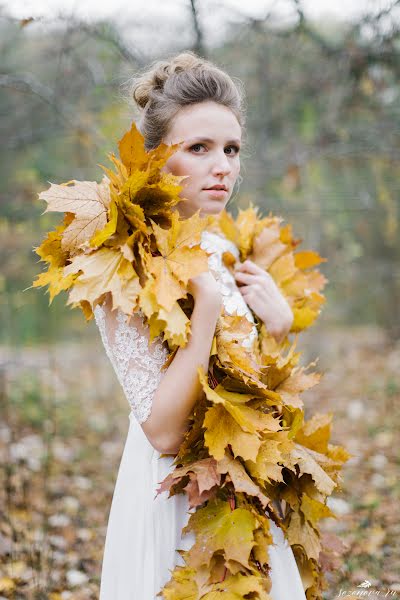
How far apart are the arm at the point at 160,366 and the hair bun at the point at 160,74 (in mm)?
864

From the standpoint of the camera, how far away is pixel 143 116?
2.08m

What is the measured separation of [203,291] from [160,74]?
3.12 feet

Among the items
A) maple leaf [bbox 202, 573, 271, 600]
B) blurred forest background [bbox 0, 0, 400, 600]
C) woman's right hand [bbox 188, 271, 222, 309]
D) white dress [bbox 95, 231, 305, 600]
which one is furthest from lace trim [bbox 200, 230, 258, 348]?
maple leaf [bbox 202, 573, 271, 600]

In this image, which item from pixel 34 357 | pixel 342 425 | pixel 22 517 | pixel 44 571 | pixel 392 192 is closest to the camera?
pixel 44 571

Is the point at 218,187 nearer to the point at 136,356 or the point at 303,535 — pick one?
the point at 136,356

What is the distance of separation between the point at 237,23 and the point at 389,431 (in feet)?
13.2

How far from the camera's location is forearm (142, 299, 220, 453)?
154 cm

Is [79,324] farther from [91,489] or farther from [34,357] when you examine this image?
[91,489]

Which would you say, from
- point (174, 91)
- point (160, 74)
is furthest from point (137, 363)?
point (160, 74)

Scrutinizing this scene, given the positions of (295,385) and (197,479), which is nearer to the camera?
(197,479)

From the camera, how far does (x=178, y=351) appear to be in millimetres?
1583

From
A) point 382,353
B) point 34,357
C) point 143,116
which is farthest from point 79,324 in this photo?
point 143,116

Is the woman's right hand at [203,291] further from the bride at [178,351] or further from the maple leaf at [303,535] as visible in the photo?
the maple leaf at [303,535]

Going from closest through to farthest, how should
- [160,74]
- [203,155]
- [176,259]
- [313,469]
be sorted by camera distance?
1. [176,259]
2. [313,469]
3. [203,155]
4. [160,74]
